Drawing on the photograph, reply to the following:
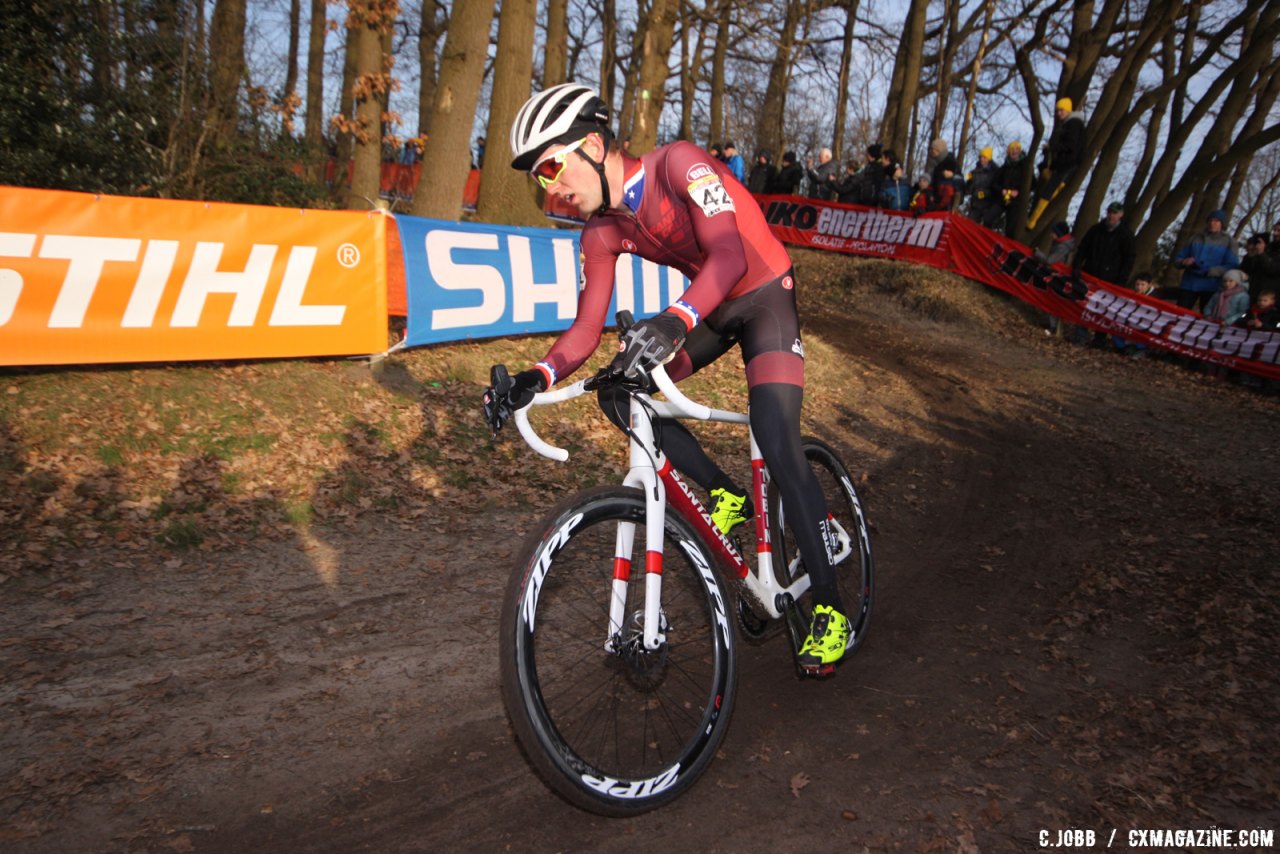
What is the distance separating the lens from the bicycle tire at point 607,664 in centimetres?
294

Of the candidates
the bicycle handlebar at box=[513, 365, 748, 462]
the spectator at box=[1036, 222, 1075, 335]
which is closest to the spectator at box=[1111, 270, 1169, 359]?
the spectator at box=[1036, 222, 1075, 335]

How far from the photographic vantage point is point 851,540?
4.86 m

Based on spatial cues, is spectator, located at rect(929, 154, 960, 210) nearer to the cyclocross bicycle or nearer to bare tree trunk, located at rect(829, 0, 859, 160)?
bare tree trunk, located at rect(829, 0, 859, 160)

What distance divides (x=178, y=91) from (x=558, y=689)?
30.5ft

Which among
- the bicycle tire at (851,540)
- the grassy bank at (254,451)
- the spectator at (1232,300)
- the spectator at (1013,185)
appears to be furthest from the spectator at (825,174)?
the bicycle tire at (851,540)

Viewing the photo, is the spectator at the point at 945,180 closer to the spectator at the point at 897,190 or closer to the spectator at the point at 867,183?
the spectator at the point at 897,190

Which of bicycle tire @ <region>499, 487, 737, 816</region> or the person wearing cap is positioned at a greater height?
the person wearing cap

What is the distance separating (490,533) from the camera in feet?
21.3

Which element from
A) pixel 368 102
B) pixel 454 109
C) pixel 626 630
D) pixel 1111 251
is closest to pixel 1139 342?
pixel 1111 251

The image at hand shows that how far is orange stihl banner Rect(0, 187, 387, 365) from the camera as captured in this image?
6.77 meters

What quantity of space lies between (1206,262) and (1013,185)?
448cm

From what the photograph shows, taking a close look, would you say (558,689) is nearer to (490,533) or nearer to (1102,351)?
(490,533)

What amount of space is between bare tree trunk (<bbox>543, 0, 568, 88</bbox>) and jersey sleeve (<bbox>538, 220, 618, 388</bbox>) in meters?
15.3

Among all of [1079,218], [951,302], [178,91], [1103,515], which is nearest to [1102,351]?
[951,302]
